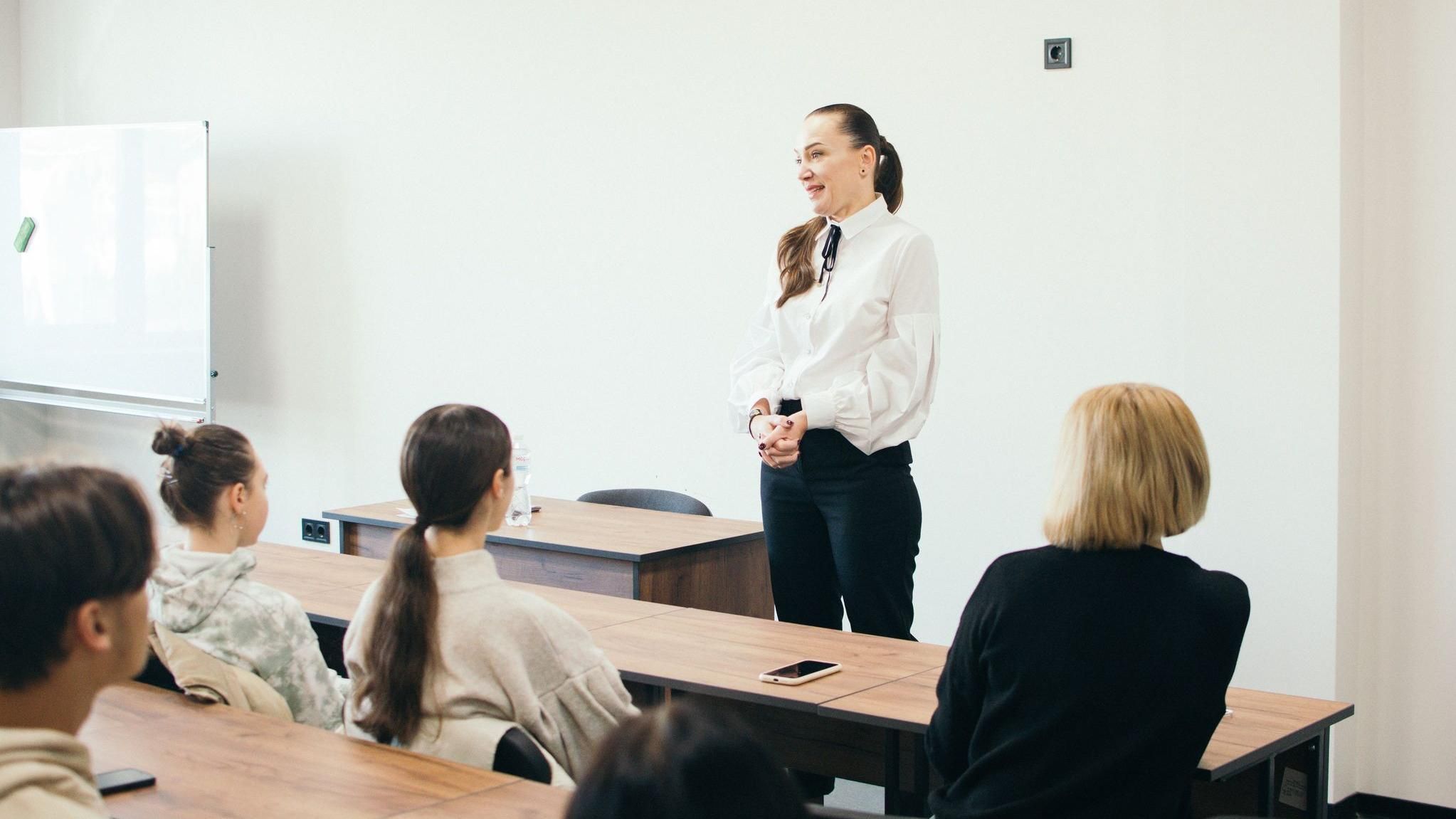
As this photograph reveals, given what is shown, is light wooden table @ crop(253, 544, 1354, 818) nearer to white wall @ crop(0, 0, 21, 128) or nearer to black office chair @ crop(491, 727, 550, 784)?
black office chair @ crop(491, 727, 550, 784)

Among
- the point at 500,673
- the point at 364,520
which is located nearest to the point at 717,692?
the point at 500,673

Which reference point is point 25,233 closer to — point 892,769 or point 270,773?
point 270,773

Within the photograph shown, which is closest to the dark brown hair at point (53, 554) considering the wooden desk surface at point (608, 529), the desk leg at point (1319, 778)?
the desk leg at point (1319, 778)

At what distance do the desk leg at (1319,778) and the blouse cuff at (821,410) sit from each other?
1.16m

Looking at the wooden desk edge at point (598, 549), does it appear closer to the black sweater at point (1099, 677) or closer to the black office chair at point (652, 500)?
the black office chair at point (652, 500)

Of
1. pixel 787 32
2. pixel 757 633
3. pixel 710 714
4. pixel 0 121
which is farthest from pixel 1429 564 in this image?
pixel 0 121

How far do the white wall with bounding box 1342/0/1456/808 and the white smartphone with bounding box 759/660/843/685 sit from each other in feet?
5.92

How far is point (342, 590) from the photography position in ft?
9.78

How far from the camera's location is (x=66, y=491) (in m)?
1.10

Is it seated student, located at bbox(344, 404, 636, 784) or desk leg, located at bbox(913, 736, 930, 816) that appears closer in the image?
seated student, located at bbox(344, 404, 636, 784)

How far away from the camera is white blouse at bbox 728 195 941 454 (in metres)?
2.83

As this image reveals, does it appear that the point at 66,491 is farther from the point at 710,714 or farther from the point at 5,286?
the point at 5,286

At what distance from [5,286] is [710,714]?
21.3 feet

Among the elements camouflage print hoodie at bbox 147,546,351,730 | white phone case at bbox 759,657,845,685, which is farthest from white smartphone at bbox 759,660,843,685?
camouflage print hoodie at bbox 147,546,351,730
